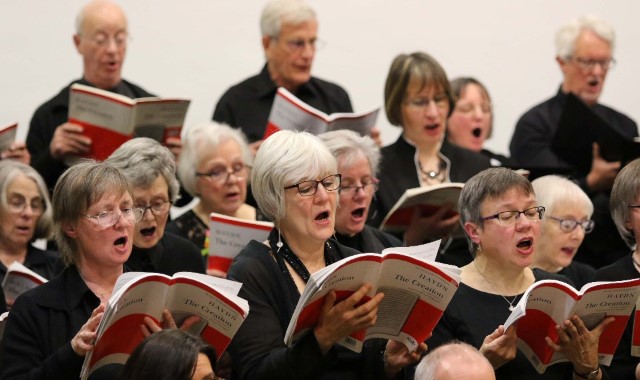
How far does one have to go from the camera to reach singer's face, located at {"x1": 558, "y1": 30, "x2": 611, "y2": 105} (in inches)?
259

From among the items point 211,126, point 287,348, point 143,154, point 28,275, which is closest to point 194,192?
point 211,126

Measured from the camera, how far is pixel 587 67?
6.59 metres

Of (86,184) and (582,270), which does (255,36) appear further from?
(86,184)

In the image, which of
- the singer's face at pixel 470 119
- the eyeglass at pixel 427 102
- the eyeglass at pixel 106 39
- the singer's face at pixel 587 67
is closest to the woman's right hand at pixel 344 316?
the eyeglass at pixel 427 102

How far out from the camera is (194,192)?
17.8ft

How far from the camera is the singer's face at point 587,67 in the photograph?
6590 mm

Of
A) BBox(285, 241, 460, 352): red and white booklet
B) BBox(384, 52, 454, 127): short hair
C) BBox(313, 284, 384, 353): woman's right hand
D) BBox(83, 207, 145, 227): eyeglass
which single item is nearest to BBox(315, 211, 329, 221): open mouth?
BBox(285, 241, 460, 352): red and white booklet

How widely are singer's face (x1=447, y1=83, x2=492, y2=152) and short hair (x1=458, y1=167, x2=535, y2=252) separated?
2499 mm

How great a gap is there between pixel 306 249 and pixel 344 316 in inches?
17.6

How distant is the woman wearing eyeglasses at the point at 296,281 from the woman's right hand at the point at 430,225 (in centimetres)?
91

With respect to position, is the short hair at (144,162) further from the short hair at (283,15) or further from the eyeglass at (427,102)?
the short hair at (283,15)

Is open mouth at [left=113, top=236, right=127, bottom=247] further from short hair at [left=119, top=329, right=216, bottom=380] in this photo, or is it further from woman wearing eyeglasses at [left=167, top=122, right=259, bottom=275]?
woman wearing eyeglasses at [left=167, top=122, right=259, bottom=275]

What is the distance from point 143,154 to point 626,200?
1.67 metres

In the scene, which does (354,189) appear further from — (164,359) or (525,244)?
(164,359)
